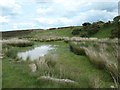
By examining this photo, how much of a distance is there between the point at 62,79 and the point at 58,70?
120 cm

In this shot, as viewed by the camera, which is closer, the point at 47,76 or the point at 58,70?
the point at 47,76

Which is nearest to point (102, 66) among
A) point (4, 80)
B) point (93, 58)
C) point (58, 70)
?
point (93, 58)

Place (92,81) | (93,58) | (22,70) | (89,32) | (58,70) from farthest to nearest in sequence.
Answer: (89,32)
(93,58)
(22,70)
(58,70)
(92,81)

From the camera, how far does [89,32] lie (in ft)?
120

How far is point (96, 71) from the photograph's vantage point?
961 cm

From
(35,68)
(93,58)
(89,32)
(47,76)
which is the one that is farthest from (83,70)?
(89,32)

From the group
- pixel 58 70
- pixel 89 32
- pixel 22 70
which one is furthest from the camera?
pixel 89 32

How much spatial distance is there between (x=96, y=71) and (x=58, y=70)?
74.3 inches

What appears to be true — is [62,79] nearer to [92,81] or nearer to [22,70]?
[92,81]

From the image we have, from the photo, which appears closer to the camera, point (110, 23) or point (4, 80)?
point (4, 80)

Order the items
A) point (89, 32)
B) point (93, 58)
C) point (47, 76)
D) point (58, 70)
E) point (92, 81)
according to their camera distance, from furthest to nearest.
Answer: point (89, 32), point (93, 58), point (58, 70), point (47, 76), point (92, 81)

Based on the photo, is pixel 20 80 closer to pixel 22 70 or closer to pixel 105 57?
pixel 22 70

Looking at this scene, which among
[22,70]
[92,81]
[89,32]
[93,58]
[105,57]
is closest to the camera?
[92,81]

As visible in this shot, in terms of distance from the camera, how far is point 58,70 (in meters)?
8.32
